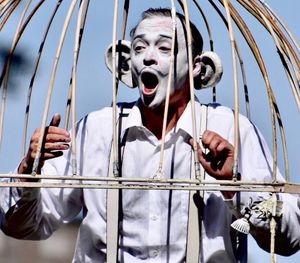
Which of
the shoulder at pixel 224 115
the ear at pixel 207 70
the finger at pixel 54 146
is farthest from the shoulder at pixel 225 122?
the finger at pixel 54 146

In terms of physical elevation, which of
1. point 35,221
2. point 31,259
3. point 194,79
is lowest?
point 35,221

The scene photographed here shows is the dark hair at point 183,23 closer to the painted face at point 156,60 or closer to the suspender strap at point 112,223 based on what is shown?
the painted face at point 156,60

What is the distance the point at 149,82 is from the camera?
17.1 feet

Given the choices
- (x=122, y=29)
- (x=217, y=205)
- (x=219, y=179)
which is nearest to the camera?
(x=219, y=179)

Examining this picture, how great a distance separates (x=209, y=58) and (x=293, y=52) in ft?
0.95

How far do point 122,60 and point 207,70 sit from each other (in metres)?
0.26

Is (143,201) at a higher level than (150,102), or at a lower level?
lower

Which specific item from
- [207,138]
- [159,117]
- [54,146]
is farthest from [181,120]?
[54,146]

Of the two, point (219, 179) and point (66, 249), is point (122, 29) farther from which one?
point (66, 249)

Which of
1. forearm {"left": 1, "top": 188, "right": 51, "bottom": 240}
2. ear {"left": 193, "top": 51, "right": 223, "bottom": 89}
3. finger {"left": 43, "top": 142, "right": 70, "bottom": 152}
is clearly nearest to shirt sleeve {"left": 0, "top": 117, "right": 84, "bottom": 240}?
forearm {"left": 1, "top": 188, "right": 51, "bottom": 240}

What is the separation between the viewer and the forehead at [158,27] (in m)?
5.27

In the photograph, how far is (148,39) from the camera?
5.26 metres

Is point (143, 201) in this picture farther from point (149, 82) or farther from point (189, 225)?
point (149, 82)

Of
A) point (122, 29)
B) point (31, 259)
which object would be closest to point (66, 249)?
point (31, 259)
